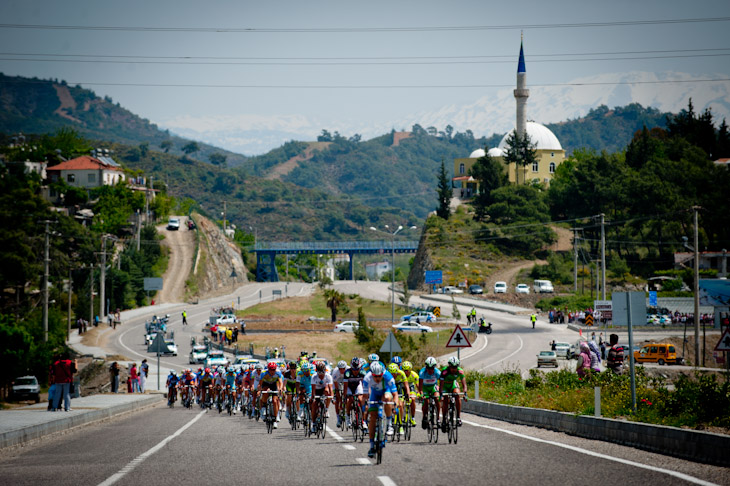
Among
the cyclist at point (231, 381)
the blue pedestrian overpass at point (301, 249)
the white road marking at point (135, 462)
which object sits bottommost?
the cyclist at point (231, 381)

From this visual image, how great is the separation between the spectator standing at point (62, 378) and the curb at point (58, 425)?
1054 mm

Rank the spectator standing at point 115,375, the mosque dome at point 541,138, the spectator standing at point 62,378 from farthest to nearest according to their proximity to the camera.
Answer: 1. the mosque dome at point 541,138
2. the spectator standing at point 115,375
3. the spectator standing at point 62,378

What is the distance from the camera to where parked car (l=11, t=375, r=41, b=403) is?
44941 millimetres

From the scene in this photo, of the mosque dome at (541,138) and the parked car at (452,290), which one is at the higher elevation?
the mosque dome at (541,138)

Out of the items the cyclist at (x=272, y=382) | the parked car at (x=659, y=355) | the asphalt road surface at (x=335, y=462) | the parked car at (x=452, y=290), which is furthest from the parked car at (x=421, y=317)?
the asphalt road surface at (x=335, y=462)

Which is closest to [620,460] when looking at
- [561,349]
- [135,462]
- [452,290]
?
[135,462]

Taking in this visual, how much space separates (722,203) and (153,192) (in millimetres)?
101410

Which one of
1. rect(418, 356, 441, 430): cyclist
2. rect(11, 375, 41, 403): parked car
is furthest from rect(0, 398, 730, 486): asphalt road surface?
rect(11, 375, 41, 403): parked car

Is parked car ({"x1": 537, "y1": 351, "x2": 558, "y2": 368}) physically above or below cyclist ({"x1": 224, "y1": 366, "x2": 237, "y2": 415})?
below

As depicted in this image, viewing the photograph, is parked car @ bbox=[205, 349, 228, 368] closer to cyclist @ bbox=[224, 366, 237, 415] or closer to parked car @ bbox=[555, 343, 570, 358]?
parked car @ bbox=[555, 343, 570, 358]

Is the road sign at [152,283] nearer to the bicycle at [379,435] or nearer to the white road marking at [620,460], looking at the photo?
the white road marking at [620,460]

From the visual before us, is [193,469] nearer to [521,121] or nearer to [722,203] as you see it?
[722,203]

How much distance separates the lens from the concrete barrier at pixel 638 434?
1328 centimetres

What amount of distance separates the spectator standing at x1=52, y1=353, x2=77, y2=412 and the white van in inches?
3551
